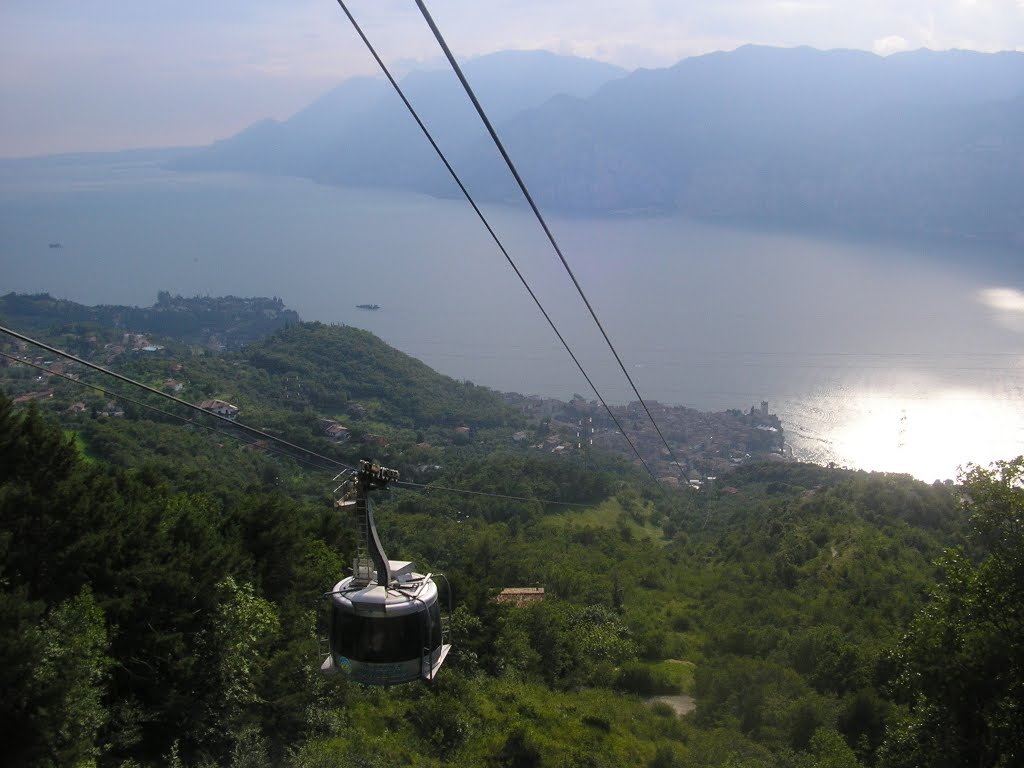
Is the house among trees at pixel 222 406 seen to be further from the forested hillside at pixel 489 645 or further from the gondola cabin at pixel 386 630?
the gondola cabin at pixel 386 630

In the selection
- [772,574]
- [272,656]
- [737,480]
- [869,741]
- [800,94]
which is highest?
[800,94]

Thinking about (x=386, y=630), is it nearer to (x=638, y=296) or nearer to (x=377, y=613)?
(x=377, y=613)

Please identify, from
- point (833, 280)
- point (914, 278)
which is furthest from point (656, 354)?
point (914, 278)

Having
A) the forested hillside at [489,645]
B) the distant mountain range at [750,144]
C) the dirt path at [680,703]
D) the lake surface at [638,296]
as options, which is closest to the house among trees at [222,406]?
the forested hillside at [489,645]

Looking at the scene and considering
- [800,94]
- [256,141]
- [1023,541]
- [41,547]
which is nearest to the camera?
[1023,541]

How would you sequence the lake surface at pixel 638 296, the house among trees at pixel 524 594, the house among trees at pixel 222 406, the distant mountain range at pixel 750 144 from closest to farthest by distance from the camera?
the house among trees at pixel 524 594
the house among trees at pixel 222 406
the lake surface at pixel 638 296
the distant mountain range at pixel 750 144

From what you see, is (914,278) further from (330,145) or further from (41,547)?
(330,145)
